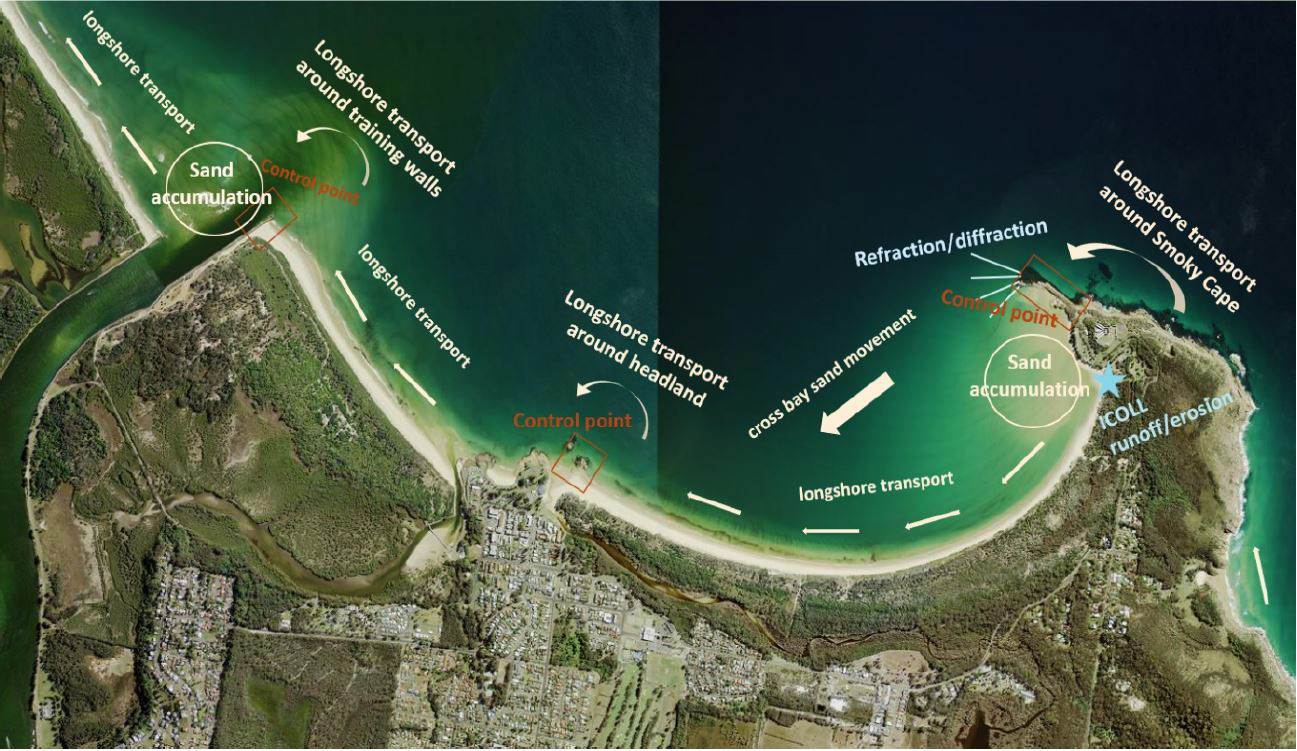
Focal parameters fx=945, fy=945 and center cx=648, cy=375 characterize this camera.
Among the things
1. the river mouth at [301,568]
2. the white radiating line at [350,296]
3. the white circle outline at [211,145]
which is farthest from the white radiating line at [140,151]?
the river mouth at [301,568]

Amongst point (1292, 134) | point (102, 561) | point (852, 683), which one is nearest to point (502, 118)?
point (102, 561)

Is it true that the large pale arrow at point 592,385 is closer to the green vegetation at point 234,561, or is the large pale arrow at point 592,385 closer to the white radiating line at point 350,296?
the white radiating line at point 350,296

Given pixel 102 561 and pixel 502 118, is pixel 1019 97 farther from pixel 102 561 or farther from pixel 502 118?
pixel 102 561

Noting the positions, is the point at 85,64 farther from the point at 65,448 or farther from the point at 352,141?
the point at 65,448

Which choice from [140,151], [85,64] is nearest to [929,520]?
[140,151]

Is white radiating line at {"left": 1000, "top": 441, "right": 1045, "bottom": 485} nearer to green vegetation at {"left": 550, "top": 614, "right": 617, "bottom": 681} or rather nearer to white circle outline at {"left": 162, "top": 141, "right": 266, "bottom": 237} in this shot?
green vegetation at {"left": 550, "top": 614, "right": 617, "bottom": 681}

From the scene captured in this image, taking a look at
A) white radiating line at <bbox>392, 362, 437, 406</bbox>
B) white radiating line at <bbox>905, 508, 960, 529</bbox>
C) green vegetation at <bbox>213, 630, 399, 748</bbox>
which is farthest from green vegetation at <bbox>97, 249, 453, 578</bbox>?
white radiating line at <bbox>905, 508, 960, 529</bbox>
